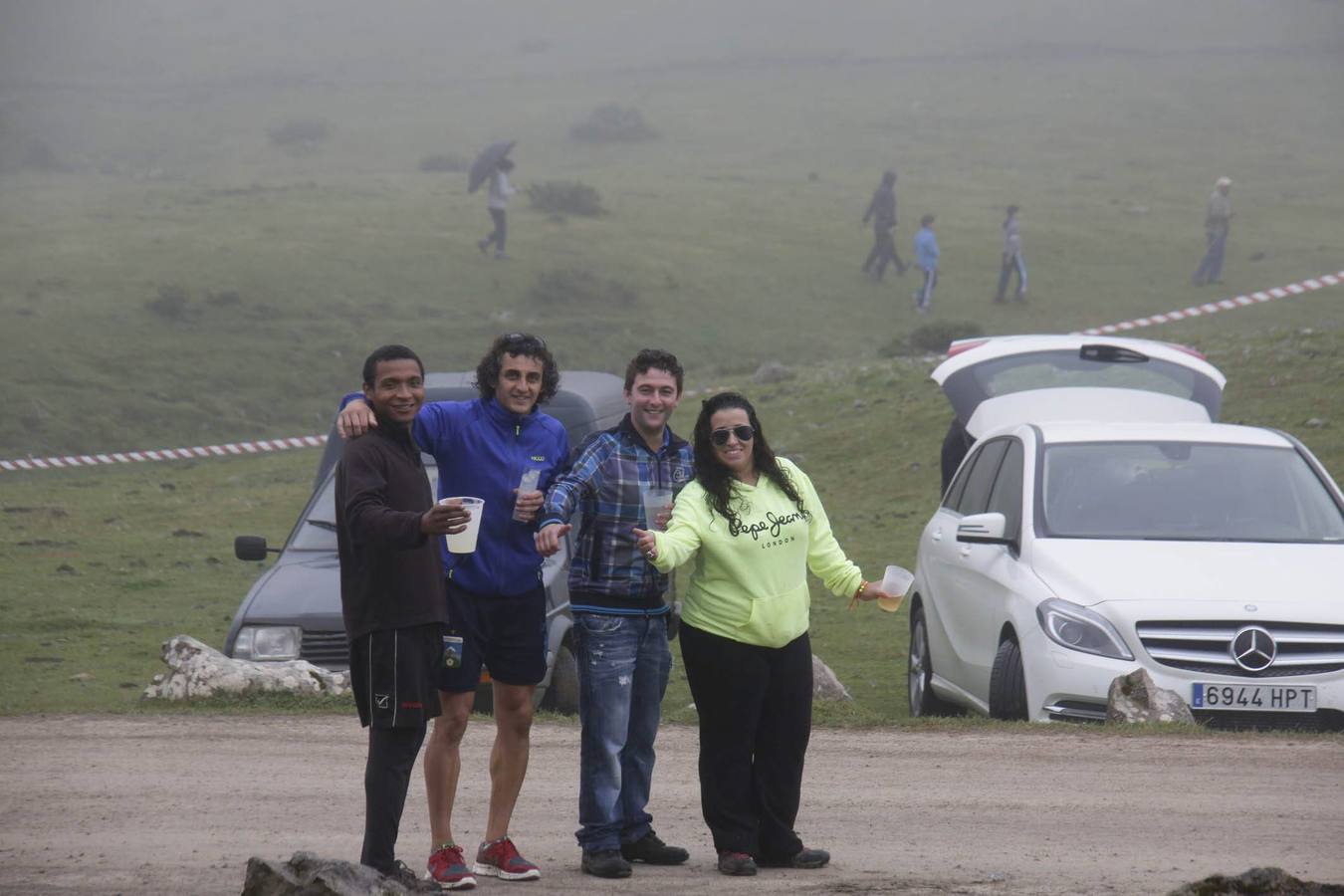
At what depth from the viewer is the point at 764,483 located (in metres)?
6.12

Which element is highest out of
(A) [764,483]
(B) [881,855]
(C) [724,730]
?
(A) [764,483]

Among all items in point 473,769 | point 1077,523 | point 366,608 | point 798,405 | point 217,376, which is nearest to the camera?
point 366,608

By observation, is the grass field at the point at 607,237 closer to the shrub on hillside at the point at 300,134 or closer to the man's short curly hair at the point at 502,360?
the shrub on hillside at the point at 300,134

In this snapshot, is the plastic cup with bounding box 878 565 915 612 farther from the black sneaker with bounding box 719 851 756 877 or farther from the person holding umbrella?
the person holding umbrella

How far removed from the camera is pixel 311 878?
503 cm

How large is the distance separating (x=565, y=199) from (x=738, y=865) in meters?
39.8

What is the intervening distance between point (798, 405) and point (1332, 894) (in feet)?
59.4

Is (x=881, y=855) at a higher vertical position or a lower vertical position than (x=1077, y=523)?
lower

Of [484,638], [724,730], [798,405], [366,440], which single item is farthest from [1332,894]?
[798,405]

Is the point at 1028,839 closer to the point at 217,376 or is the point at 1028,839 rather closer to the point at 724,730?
the point at 724,730

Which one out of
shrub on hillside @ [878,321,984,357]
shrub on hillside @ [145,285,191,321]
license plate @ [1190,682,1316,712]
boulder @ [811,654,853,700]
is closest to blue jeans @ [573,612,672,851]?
license plate @ [1190,682,1316,712]

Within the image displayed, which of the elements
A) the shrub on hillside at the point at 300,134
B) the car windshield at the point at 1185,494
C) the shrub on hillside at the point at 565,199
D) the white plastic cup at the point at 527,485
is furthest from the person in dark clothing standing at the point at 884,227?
the shrub on hillside at the point at 300,134

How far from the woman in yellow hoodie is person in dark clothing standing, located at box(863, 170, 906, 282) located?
29.9 meters

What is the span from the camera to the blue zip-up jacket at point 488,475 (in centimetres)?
584
